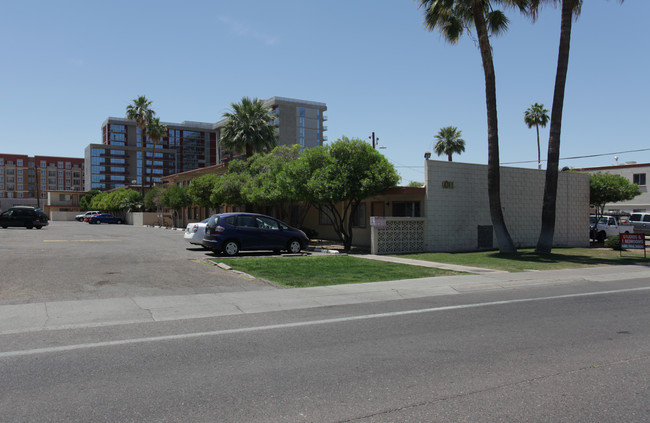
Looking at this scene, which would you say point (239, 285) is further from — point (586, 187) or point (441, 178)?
point (586, 187)

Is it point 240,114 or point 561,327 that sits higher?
point 240,114

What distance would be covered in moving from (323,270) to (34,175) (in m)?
190

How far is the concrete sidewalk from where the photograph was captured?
7.95 m

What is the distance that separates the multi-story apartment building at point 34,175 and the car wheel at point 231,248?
164 metres

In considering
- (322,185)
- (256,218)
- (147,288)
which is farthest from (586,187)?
(147,288)

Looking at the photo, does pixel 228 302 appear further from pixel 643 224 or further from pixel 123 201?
pixel 123 201

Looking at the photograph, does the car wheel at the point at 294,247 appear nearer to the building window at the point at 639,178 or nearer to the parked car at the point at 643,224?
the parked car at the point at 643,224

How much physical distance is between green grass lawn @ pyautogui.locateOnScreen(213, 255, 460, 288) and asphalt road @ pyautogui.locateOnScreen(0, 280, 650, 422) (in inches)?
152

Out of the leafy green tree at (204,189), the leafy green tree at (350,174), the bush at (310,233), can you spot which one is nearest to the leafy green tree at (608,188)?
the bush at (310,233)

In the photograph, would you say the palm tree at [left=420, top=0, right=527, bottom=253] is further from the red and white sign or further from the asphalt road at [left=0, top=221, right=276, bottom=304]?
the asphalt road at [left=0, top=221, right=276, bottom=304]

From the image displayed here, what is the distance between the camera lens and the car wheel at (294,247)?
66.0 feet

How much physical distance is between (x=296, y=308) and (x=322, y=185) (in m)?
11.7

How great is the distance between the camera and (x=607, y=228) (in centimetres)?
3216

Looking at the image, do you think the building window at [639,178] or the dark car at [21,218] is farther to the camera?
the building window at [639,178]
